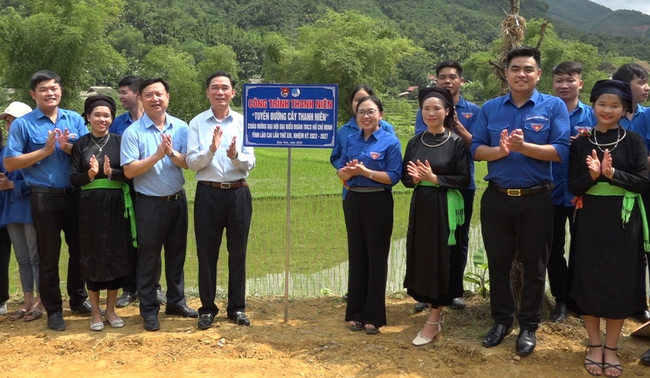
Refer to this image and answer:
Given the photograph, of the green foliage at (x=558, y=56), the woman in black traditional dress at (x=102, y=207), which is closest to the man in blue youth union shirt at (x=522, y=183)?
the woman in black traditional dress at (x=102, y=207)

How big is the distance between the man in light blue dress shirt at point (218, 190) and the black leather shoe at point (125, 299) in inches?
37.9

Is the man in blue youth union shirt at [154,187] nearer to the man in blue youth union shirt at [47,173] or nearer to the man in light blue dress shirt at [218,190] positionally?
the man in light blue dress shirt at [218,190]

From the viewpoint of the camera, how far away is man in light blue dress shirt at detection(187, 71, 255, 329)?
452 centimetres

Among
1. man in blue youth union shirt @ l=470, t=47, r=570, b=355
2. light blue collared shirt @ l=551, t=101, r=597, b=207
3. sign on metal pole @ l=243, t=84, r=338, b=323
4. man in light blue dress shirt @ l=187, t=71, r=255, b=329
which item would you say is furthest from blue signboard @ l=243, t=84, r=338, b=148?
light blue collared shirt @ l=551, t=101, r=597, b=207

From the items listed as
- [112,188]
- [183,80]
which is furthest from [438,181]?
[183,80]

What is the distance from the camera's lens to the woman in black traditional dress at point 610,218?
373cm

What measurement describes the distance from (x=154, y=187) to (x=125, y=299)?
1.28 meters

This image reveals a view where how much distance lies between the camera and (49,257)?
4.66m

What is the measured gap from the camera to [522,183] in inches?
155

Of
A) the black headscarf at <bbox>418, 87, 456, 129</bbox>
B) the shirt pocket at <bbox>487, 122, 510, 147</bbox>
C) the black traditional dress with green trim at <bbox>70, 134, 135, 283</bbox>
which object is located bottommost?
the black traditional dress with green trim at <bbox>70, 134, 135, 283</bbox>

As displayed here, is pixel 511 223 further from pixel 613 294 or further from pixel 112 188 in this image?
Result: pixel 112 188

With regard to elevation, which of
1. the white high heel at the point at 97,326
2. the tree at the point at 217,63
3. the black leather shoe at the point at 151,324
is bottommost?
the white high heel at the point at 97,326

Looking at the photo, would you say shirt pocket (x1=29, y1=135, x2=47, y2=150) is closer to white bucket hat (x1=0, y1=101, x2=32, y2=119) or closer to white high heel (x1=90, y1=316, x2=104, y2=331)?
white bucket hat (x1=0, y1=101, x2=32, y2=119)

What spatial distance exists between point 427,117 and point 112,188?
2.33 meters
